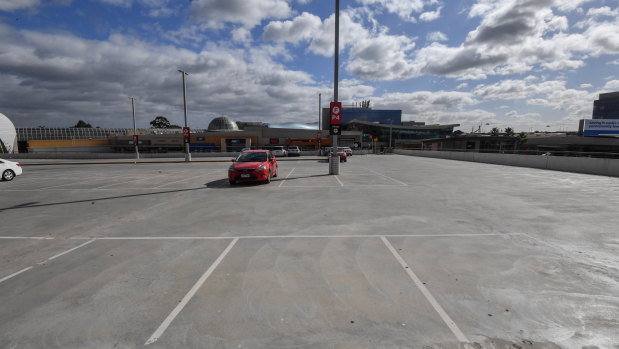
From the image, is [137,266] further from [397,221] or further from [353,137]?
[353,137]

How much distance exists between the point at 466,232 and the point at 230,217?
19.3 feet

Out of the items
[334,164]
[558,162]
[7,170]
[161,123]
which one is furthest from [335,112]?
[161,123]

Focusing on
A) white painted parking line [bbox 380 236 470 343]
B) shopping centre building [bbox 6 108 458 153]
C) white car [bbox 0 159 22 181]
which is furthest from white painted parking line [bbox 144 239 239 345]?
shopping centre building [bbox 6 108 458 153]

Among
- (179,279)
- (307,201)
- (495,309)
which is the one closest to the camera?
(495,309)

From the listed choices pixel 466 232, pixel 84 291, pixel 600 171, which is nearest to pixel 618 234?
pixel 466 232

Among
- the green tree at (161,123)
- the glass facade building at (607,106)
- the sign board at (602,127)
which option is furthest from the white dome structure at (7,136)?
the glass facade building at (607,106)

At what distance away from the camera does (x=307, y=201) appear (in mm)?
9375

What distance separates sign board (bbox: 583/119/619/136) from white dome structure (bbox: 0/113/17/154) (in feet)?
363

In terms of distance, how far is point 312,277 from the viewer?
3984mm

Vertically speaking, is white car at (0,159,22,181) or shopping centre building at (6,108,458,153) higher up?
shopping centre building at (6,108,458,153)

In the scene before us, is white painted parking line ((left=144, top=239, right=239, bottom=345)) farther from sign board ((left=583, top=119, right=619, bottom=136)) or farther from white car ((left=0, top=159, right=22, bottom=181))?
sign board ((left=583, top=119, right=619, bottom=136))

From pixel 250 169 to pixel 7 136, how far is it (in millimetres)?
90174

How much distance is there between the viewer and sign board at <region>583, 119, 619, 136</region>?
32.4 meters

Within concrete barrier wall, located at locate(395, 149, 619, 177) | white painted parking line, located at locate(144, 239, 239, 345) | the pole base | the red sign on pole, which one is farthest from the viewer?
concrete barrier wall, located at locate(395, 149, 619, 177)
